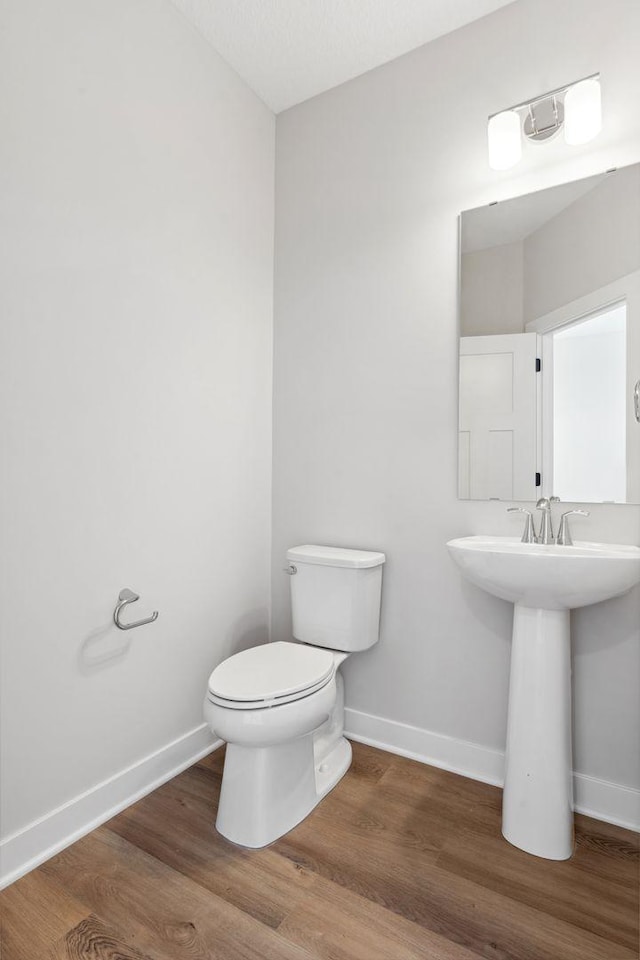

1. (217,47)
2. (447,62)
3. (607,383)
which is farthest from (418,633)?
(217,47)

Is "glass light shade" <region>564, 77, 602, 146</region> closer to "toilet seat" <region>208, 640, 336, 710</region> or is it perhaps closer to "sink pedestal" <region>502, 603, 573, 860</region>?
"sink pedestal" <region>502, 603, 573, 860</region>

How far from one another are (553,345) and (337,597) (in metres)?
1.16

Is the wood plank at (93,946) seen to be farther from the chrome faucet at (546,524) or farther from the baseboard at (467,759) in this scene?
the chrome faucet at (546,524)

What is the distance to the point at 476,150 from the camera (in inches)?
72.3

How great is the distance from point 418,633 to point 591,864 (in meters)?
0.81

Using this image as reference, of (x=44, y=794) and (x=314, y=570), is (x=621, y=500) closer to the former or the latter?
(x=314, y=570)

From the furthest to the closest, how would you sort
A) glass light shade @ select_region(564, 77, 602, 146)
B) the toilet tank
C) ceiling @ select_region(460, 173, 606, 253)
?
1. the toilet tank
2. ceiling @ select_region(460, 173, 606, 253)
3. glass light shade @ select_region(564, 77, 602, 146)

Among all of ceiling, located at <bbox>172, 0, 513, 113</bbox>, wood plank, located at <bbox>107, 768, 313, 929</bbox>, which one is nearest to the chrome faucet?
wood plank, located at <bbox>107, 768, 313, 929</bbox>

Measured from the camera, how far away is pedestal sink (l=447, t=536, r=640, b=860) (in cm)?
143

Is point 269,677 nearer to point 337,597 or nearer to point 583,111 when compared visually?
point 337,597

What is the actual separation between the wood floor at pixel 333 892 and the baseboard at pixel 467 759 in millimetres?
53

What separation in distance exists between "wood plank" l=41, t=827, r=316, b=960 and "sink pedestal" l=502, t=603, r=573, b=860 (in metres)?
0.71

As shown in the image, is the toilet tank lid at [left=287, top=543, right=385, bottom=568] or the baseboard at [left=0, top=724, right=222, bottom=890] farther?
the toilet tank lid at [left=287, top=543, right=385, bottom=568]

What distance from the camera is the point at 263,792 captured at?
149cm
